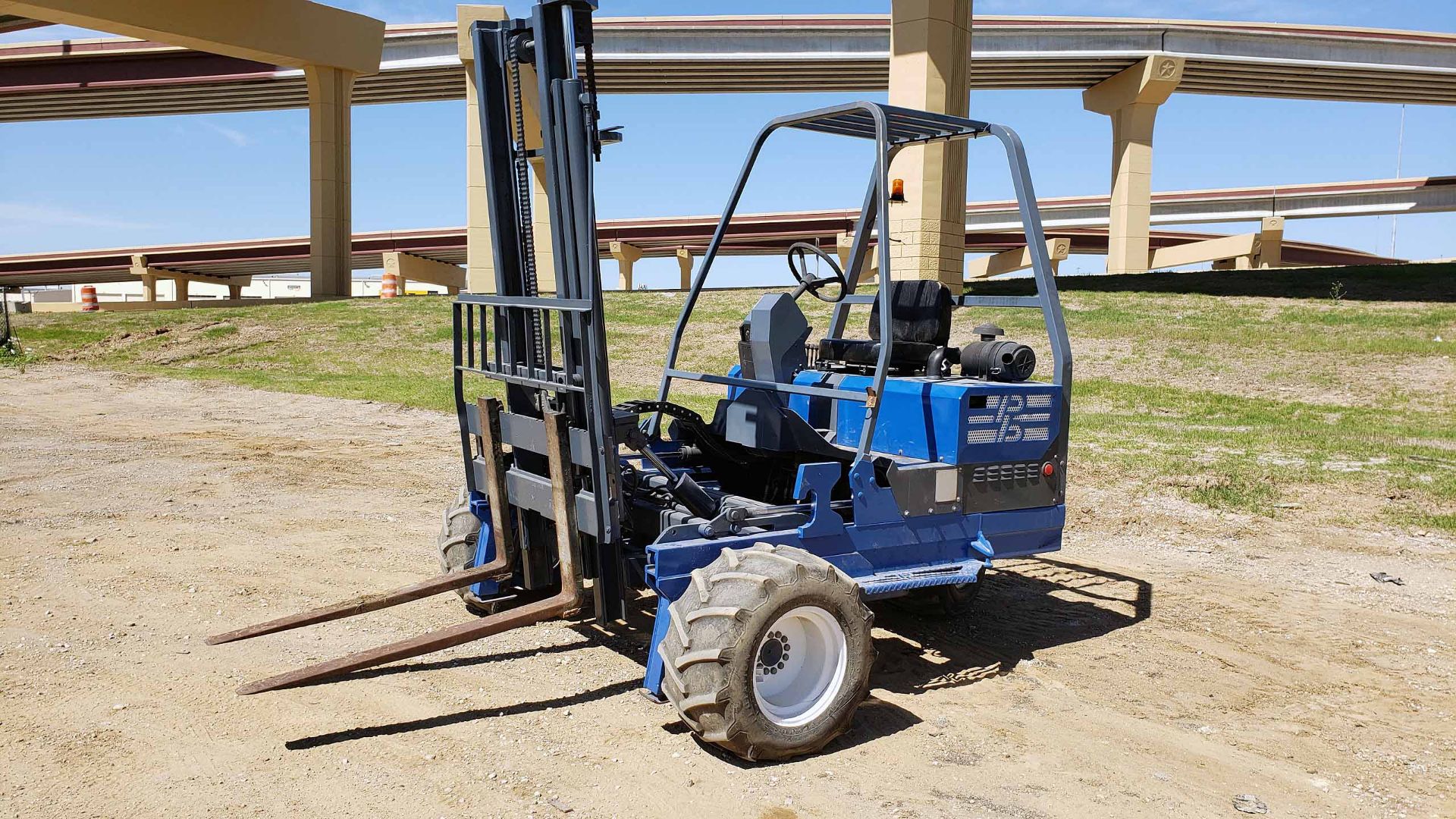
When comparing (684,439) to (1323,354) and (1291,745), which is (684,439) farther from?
(1323,354)

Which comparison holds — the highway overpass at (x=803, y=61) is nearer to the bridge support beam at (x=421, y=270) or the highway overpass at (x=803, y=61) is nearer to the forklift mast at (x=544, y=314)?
the bridge support beam at (x=421, y=270)

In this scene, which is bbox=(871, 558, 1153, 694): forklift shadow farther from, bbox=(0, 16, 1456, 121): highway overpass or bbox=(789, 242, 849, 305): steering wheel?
bbox=(0, 16, 1456, 121): highway overpass

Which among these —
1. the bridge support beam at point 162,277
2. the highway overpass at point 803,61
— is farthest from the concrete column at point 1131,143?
the bridge support beam at point 162,277

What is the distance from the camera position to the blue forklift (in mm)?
4590

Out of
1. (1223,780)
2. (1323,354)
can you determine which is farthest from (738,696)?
(1323,354)

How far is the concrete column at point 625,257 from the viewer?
48.8 meters

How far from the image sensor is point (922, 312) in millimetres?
6320

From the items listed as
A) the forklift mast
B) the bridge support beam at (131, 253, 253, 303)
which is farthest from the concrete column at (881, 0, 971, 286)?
the bridge support beam at (131, 253, 253, 303)

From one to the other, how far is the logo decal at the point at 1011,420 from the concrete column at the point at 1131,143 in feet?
99.1

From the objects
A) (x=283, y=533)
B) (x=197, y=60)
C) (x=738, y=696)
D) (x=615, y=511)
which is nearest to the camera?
(x=738, y=696)

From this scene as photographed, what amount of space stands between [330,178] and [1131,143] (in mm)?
24606

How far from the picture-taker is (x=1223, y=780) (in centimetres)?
441

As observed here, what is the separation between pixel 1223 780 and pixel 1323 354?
15977mm

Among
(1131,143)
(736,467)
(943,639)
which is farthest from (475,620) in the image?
(1131,143)
